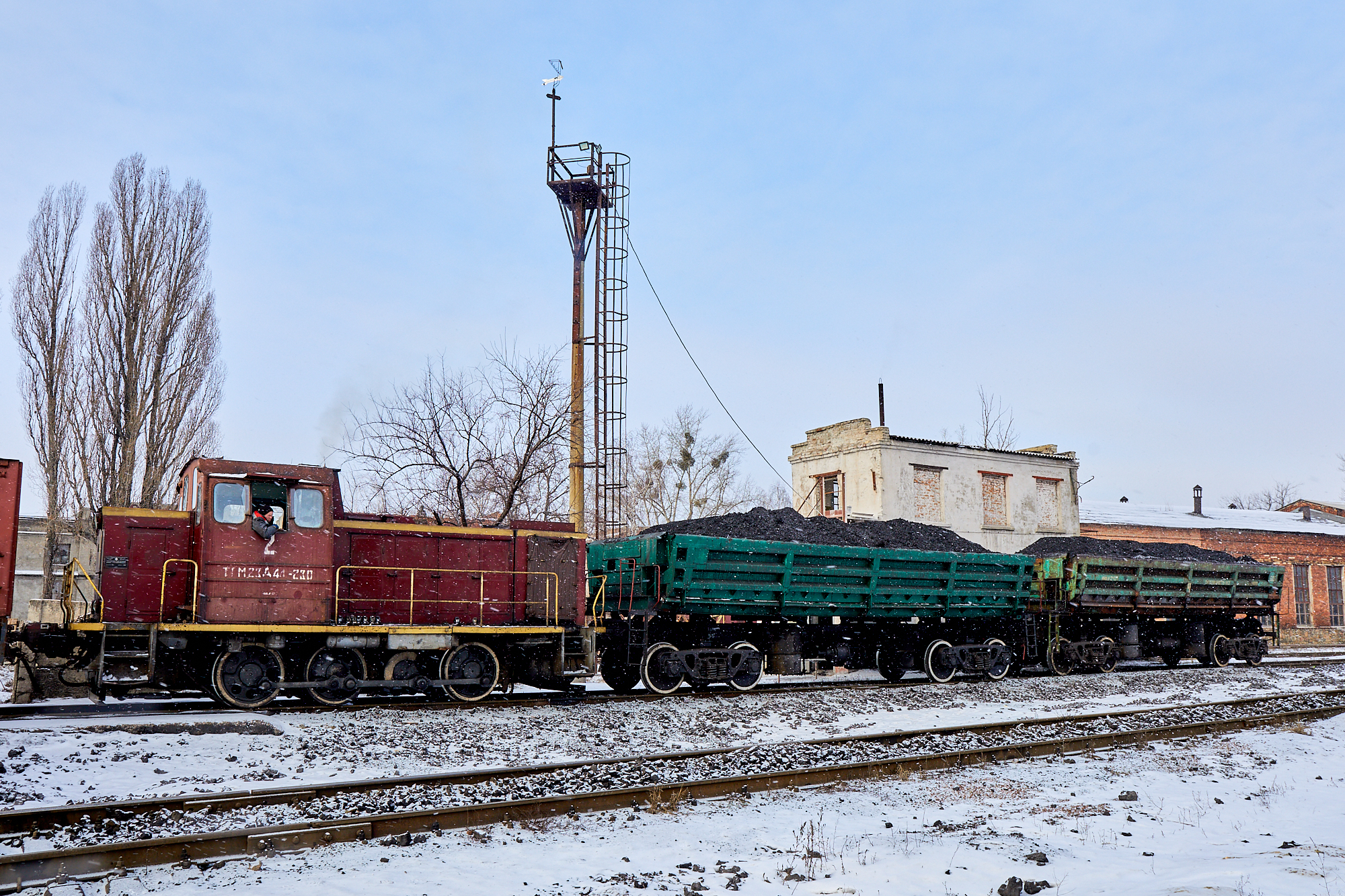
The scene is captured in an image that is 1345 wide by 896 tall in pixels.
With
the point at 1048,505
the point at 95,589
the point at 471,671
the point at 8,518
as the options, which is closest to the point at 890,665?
the point at 471,671

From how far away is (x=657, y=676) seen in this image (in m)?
15.5

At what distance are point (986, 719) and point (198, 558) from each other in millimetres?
10877

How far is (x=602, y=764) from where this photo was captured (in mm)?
9406

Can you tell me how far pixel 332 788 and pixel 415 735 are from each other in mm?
2970

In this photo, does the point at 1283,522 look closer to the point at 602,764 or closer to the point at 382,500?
the point at 382,500

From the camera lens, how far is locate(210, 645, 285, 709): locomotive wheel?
12469 mm

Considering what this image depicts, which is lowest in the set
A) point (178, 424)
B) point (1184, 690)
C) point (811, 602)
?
point (1184, 690)

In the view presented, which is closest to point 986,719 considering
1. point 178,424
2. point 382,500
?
point 382,500

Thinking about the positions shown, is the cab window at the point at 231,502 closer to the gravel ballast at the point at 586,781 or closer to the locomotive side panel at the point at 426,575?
the locomotive side panel at the point at 426,575

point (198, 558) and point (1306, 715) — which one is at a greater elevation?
point (198, 558)

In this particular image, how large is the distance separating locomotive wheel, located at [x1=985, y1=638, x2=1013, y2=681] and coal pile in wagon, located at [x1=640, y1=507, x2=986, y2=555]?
178 cm

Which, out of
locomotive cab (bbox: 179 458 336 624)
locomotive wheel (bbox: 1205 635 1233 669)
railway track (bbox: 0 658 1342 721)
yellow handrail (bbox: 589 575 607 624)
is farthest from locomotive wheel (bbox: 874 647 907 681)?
locomotive cab (bbox: 179 458 336 624)

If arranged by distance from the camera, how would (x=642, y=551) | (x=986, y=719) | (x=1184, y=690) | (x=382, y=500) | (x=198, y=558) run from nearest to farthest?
(x=198, y=558) → (x=986, y=719) → (x=642, y=551) → (x=1184, y=690) → (x=382, y=500)

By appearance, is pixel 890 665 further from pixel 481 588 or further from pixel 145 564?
pixel 145 564
